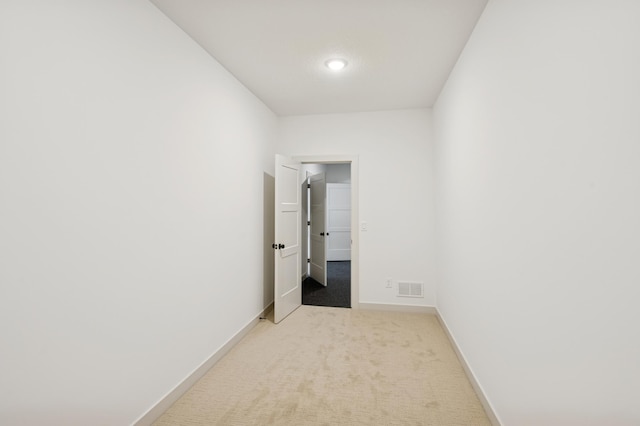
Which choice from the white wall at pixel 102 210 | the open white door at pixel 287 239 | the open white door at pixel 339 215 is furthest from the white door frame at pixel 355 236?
the open white door at pixel 339 215

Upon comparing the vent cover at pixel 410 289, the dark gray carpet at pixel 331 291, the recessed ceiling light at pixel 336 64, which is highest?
the recessed ceiling light at pixel 336 64

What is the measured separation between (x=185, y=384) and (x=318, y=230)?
145 inches

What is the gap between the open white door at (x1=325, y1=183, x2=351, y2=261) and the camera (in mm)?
7961

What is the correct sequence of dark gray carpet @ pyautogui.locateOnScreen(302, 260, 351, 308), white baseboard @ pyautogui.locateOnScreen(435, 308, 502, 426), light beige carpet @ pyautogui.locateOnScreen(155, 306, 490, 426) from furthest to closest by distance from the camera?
1. dark gray carpet @ pyautogui.locateOnScreen(302, 260, 351, 308)
2. light beige carpet @ pyautogui.locateOnScreen(155, 306, 490, 426)
3. white baseboard @ pyautogui.locateOnScreen(435, 308, 502, 426)

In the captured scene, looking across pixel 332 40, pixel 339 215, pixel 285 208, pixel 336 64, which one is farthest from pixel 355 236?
pixel 339 215

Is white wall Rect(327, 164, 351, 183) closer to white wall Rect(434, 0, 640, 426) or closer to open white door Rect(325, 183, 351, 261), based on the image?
open white door Rect(325, 183, 351, 261)

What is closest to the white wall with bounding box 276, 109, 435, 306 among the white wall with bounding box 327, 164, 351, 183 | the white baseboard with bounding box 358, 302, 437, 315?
the white baseboard with bounding box 358, 302, 437, 315

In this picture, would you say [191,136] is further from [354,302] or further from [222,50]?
[354,302]

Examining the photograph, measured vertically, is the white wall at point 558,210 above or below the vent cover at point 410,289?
above

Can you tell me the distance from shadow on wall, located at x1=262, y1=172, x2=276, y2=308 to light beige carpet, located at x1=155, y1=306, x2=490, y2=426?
1.78ft

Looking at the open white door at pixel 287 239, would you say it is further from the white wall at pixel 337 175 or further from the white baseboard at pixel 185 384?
the white wall at pixel 337 175

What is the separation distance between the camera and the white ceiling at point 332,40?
1.92 m

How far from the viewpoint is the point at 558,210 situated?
114cm

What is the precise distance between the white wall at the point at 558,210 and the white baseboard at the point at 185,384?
2.09 meters
